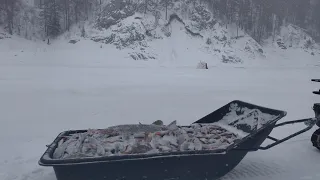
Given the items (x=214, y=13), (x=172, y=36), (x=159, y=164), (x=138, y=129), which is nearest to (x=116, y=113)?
(x=138, y=129)

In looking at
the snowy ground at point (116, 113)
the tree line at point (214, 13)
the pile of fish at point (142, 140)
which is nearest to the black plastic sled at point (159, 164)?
the pile of fish at point (142, 140)

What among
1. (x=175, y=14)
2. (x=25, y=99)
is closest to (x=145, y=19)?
(x=175, y=14)

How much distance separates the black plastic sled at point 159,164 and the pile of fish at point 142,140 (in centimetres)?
18

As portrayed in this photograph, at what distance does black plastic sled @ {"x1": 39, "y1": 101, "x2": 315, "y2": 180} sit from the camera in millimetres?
3305

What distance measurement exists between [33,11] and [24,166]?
4532 centimetres

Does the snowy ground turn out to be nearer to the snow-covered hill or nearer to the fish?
the fish

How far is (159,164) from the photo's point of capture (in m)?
3.55

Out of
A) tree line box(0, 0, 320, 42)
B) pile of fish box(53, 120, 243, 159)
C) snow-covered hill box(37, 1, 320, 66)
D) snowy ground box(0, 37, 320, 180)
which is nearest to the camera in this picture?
pile of fish box(53, 120, 243, 159)

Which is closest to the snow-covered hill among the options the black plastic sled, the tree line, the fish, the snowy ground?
the tree line

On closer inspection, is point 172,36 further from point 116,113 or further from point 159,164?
point 159,164


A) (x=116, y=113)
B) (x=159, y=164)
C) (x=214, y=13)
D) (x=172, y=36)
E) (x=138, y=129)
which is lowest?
(x=116, y=113)

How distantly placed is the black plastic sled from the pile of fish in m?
0.18

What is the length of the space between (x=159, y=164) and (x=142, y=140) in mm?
741

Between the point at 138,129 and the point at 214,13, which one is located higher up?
the point at 214,13
